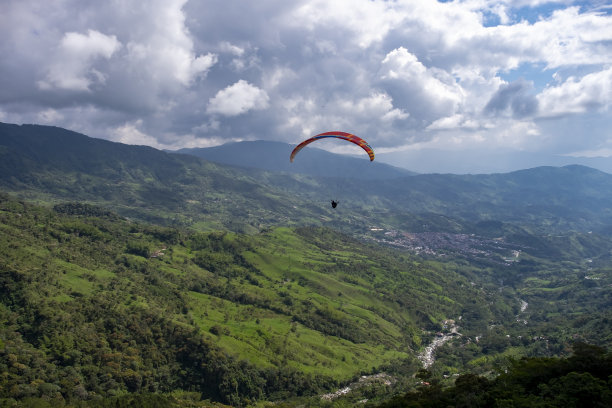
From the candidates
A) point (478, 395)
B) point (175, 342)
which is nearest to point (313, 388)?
point (175, 342)

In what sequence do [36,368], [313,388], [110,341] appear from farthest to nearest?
[313,388], [110,341], [36,368]

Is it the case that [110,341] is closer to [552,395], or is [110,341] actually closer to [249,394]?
[249,394]

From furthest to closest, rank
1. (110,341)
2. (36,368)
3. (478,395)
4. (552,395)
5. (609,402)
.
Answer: (110,341) < (36,368) < (478,395) < (552,395) < (609,402)

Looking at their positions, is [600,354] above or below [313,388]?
above

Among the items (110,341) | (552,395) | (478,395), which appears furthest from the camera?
(110,341)

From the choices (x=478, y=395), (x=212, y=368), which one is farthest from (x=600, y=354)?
(x=212, y=368)

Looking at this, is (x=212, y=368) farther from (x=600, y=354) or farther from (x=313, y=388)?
(x=600, y=354)

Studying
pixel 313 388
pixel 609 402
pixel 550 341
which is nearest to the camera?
pixel 609 402

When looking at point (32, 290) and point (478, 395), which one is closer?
point (478, 395)

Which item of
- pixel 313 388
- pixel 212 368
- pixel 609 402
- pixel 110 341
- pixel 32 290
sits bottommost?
pixel 313 388
